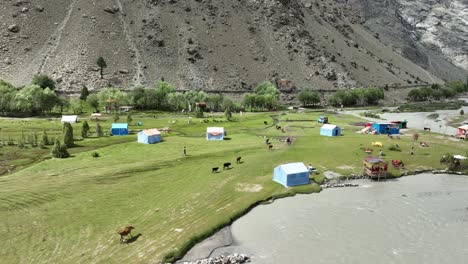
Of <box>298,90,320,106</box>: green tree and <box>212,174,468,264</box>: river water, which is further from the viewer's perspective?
<box>298,90,320,106</box>: green tree

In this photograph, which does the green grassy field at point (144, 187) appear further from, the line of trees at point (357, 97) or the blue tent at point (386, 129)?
the line of trees at point (357, 97)

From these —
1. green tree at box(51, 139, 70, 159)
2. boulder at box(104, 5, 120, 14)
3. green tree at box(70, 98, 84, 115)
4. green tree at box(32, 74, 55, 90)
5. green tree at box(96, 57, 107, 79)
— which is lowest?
green tree at box(51, 139, 70, 159)

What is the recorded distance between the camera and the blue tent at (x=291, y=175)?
49669mm

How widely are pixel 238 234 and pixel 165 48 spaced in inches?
5636

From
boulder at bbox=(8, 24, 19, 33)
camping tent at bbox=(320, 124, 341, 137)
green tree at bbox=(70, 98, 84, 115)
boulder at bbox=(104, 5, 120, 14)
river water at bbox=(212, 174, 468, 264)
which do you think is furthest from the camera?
boulder at bbox=(104, 5, 120, 14)

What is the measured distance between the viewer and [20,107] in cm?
11519

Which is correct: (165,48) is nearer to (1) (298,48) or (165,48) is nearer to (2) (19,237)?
(1) (298,48)

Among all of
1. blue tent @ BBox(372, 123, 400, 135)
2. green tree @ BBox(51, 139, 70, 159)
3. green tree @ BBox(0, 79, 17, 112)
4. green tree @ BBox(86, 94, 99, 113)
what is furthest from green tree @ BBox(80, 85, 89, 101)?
blue tent @ BBox(372, 123, 400, 135)

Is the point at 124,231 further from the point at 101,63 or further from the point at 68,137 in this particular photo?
the point at 101,63

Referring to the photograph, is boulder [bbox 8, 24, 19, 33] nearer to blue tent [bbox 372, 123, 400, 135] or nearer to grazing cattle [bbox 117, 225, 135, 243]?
blue tent [bbox 372, 123, 400, 135]

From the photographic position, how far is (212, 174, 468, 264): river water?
110ft

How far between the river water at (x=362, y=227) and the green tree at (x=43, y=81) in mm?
114666

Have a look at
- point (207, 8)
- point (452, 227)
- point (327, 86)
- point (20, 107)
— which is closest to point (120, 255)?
point (452, 227)

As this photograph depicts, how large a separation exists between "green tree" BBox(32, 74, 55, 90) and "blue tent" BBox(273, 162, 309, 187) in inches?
4330
